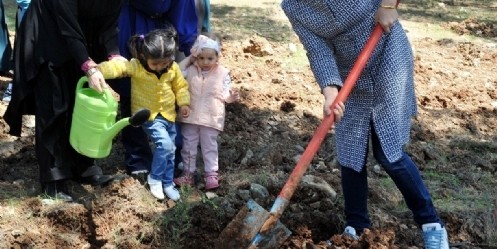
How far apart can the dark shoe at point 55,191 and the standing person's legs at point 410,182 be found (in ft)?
6.14

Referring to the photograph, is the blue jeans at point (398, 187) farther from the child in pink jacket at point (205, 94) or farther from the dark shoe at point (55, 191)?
the dark shoe at point (55, 191)

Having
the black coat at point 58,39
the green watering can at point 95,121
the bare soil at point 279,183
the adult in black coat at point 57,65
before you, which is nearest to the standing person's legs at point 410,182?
the bare soil at point 279,183

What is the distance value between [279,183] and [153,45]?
44.6 inches

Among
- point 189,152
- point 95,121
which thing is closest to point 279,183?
point 189,152

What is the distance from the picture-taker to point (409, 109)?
3947 millimetres

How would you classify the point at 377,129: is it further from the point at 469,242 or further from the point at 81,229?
the point at 81,229

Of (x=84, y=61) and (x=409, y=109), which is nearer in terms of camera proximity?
(x=409, y=109)

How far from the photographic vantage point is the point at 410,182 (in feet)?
12.7

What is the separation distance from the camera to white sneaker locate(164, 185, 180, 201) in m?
4.64

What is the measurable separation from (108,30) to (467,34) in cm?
601

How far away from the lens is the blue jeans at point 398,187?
12.7 ft

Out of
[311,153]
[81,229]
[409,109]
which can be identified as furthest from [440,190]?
[81,229]

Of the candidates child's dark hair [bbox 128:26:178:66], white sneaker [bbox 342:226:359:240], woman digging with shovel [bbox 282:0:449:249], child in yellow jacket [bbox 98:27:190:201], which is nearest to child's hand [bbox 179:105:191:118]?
child in yellow jacket [bbox 98:27:190:201]

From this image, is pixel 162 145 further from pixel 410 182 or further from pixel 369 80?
Result: pixel 410 182
